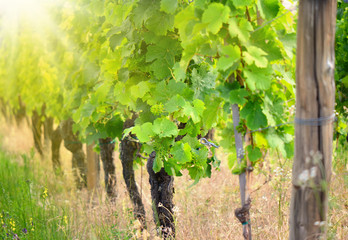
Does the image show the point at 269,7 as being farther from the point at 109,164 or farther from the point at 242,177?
the point at 109,164

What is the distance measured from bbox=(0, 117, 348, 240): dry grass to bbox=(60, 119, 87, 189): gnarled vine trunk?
0.30 metres

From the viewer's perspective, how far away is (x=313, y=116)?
1.71m

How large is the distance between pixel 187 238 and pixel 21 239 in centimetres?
153

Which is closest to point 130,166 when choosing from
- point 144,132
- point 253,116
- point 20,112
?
point 144,132

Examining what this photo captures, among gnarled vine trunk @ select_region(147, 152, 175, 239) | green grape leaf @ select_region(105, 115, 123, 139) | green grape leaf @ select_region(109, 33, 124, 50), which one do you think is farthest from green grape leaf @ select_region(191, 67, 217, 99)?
green grape leaf @ select_region(105, 115, 123, 139)

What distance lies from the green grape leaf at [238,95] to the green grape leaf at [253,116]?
85 mm

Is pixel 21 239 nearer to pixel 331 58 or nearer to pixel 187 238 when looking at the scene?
pixel 187 238

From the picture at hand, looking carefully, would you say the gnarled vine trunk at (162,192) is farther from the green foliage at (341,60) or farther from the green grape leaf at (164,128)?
the green foliage at (341,60)

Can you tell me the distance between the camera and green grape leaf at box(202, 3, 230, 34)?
1.68 metres

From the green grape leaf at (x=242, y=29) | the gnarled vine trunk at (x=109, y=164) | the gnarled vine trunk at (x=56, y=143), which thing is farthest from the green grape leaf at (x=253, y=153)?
the gnarled vine trunk at (x=56, y=143)

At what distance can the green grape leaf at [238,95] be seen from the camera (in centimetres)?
180

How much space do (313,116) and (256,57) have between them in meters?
0.39

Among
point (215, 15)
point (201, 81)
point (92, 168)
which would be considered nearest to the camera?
point (215, 15)

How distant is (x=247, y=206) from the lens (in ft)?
6.61
